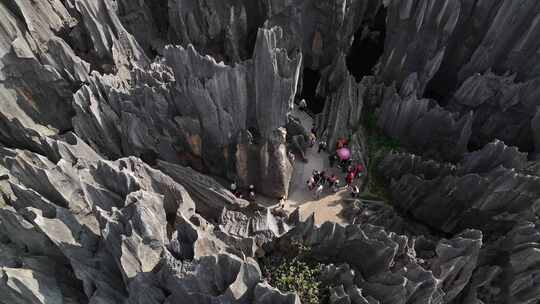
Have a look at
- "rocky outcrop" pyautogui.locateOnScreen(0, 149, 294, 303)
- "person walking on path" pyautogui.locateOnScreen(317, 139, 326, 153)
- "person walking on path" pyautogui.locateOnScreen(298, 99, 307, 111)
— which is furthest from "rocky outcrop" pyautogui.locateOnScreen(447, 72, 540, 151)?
"rocky outcrop" pyautogui.locateOnScreen(0, 149, 294, 303)

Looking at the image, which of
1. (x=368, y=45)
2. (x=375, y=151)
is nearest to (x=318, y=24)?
(x=368, y=45)

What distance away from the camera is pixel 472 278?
16.2m

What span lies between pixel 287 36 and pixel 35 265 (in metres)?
20.1

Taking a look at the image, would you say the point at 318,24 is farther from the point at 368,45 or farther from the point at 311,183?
the point at 311,183

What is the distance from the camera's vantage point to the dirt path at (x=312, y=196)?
21.6m

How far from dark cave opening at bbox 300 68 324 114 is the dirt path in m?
4.16

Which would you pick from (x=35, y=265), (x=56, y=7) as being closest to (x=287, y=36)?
(x=56, y=7)

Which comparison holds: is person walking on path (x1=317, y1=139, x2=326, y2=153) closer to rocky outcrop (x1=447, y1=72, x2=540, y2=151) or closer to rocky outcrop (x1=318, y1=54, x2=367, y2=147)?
rocky outcrop (x1=318, y1=54, x2=367, y2=147)

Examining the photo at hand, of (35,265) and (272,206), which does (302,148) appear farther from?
(35,265)

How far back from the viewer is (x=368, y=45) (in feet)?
101

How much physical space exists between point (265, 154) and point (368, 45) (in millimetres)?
15686

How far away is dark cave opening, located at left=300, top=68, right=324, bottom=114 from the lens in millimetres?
27453

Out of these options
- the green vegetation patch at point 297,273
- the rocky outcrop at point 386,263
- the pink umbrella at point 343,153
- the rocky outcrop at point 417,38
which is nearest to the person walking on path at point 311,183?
the pink umbrella at point 343,153

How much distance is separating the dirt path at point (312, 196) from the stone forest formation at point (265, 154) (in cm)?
11
